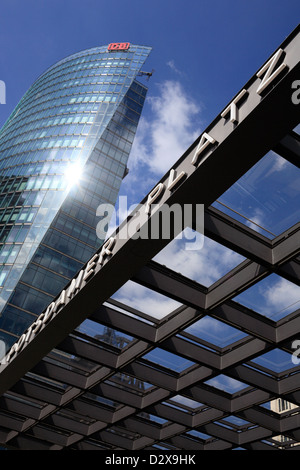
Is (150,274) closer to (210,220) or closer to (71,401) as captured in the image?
(210,220)

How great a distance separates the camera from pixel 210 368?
12.4 metres

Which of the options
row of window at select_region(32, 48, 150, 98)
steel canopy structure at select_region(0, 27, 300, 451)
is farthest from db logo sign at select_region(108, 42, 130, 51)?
steel canopy structure at select_region(0, 27, 300, 451)

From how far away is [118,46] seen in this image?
116 metres

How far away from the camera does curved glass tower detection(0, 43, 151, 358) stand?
58950 mm

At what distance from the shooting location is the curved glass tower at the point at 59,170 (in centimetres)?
5895

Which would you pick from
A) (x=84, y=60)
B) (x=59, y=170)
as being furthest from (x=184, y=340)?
(x=84, y=60)

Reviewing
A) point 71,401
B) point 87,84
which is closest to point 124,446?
point 71,401

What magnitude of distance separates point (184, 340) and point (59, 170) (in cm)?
6601

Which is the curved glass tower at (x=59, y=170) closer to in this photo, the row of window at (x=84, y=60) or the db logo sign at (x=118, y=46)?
the row of window at (x=84, y=60)

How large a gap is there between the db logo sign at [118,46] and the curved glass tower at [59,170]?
3.85m

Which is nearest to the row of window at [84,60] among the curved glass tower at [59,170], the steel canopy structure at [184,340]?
the curved glass tower at [59,170]

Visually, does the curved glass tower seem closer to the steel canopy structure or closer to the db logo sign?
the db logo sign

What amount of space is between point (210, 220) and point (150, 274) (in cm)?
236

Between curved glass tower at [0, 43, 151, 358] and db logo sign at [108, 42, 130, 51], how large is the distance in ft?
12.6
